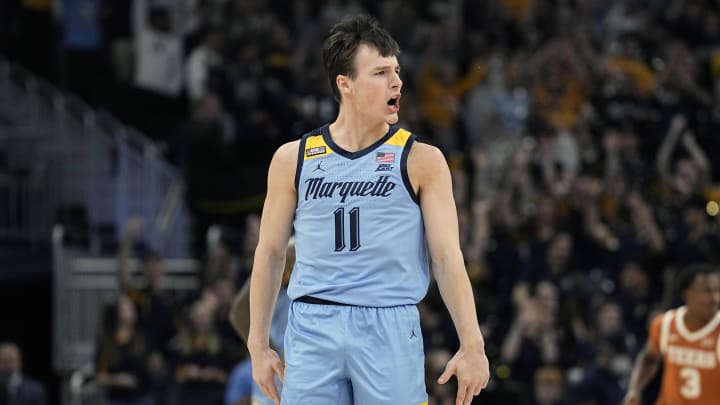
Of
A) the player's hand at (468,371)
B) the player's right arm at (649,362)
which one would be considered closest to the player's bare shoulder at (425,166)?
the player's hand at (468,371)

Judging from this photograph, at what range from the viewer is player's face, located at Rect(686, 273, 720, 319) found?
8797 mm

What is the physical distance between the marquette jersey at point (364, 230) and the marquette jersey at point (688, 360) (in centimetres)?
368

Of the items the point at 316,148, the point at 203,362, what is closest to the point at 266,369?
the point at 316,148

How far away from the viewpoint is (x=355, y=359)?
554cm

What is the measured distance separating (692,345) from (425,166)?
3.87 metres

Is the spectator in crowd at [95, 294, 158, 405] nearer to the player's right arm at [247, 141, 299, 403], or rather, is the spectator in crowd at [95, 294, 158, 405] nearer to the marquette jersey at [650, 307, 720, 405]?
the marquette jersey at [650, 307, 720, 405]

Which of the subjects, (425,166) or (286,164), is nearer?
(425,166)

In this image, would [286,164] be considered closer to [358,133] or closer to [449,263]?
[358,133]

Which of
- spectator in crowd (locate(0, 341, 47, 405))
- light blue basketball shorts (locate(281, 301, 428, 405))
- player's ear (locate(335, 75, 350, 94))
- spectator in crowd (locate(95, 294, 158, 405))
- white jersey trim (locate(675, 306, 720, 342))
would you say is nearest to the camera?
light blue basketball shorts (locate(281, 301, 428, 405))

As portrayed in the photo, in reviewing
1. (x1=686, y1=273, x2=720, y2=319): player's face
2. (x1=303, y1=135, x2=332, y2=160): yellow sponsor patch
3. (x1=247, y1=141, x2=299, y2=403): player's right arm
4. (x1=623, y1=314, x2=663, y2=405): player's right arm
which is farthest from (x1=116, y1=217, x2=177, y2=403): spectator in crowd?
(x1=303, y1=135, x2=332, y2=160): yellow sponsor patch

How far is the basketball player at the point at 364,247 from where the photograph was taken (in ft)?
18.2

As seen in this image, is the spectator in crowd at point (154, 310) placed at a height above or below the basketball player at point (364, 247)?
below

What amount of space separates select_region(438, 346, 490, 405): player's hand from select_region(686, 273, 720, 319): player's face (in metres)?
3.79

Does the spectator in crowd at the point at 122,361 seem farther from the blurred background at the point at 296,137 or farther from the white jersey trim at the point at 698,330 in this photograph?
the white jersey trim at the point at 698,330
